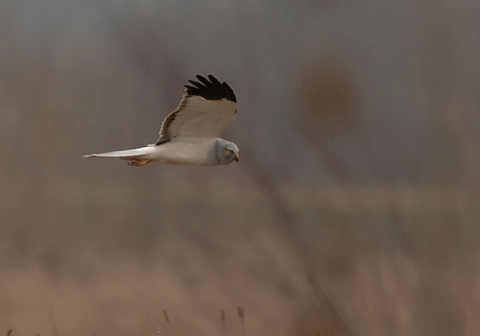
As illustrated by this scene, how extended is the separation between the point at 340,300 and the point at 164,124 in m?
2.32

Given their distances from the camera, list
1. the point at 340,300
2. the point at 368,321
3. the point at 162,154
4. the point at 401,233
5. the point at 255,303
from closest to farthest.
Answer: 1. the point at 401,233
2. the point at 162,154
3. the point at 368,321
4. the point at 340,300
5. the point at 255,303

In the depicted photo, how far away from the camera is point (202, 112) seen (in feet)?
18.7

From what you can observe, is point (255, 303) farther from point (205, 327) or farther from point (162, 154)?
point (162, 154)

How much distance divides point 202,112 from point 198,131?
6.9 inches

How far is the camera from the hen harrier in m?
5.59

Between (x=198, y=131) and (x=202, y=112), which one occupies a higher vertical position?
(x=202, y=112)

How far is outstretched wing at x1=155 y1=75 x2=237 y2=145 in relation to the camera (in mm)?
5586

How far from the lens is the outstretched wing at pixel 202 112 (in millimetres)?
5586

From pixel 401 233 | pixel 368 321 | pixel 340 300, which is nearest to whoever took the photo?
pixel 401 233

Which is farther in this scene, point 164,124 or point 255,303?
point 255,303

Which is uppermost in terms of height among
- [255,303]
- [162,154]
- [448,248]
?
[162,154]

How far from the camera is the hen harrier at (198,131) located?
5594mm

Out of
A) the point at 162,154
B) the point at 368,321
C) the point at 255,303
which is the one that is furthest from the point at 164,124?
the point at 255,303

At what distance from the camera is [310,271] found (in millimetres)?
6363
